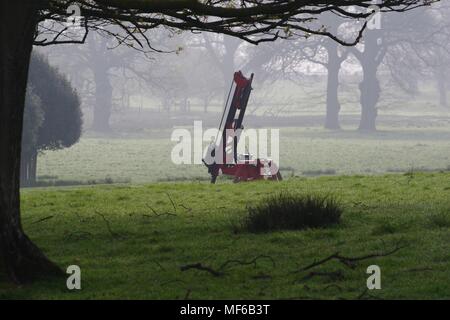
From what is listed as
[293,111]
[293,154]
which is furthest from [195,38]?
[293,154]

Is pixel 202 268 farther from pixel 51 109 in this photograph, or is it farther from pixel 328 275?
pixel 51 109

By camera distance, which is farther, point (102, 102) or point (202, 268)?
point (102, 102)

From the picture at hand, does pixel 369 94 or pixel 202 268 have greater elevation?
pixel 369 94

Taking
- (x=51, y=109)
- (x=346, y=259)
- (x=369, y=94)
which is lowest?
(x=346, y=259)

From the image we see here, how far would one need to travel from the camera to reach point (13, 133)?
8.97 metres

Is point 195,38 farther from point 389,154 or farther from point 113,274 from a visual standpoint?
point 113,274

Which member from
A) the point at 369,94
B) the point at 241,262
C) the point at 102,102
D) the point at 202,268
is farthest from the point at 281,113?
the point at 202,268

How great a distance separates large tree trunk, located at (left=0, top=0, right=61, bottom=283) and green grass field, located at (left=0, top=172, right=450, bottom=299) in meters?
0.31

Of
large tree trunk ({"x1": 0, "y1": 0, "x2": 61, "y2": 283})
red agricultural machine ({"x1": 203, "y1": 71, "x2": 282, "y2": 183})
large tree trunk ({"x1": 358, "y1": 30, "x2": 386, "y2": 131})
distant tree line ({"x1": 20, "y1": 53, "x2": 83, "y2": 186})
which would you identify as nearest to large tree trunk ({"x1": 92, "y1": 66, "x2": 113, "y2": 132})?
large tree trunk ({"x1": 358, "y1": 30, "x2": 386, "y2": 131})

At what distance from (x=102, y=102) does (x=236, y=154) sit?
58484 mm

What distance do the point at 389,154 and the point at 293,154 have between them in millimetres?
5589

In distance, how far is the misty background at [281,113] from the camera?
41.0 meters
